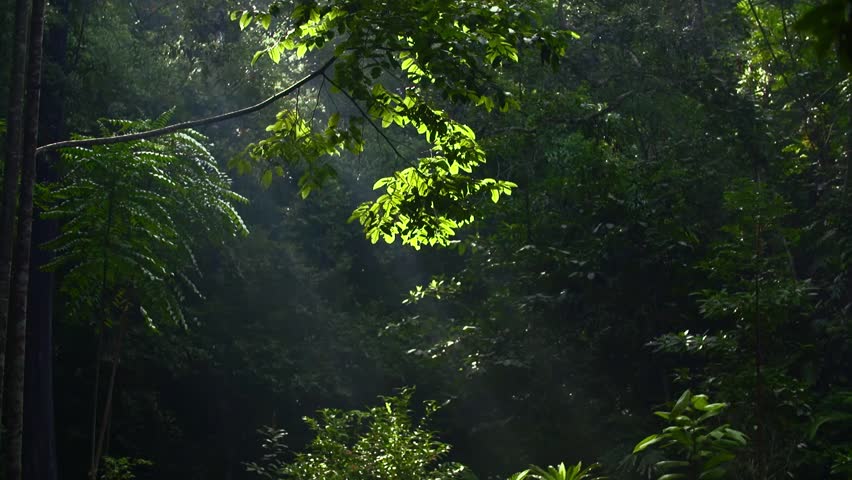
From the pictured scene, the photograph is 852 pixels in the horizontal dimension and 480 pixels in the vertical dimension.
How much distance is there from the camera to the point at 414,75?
17.0 ft

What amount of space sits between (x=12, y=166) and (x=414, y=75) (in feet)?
6.86

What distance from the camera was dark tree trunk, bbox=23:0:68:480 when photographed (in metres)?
12.0

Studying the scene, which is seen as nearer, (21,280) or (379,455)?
(21,280)

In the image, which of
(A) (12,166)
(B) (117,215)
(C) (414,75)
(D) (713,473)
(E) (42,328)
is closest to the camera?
(D) (713,473)

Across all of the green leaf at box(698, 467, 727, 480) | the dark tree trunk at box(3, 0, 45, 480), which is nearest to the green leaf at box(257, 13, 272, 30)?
the dark tree trunk at box(3, 0, 45, 480)

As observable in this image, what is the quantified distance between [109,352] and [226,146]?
5.21 m

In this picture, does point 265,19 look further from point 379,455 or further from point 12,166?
point 379,455

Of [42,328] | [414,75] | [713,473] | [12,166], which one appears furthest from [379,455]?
[42,328]

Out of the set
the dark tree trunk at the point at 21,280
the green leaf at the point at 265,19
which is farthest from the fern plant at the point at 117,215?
the green leaf at the point at 265,19

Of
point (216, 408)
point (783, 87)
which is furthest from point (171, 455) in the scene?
point (783, 87)

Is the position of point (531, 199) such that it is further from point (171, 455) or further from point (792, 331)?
point (171, 455)

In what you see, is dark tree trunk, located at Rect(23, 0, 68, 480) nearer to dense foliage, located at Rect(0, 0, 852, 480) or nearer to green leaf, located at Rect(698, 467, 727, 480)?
dense foliage, located at Rect(0, 0, 852, 480)

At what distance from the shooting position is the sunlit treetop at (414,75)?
4.52 m

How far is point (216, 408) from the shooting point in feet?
59.7
